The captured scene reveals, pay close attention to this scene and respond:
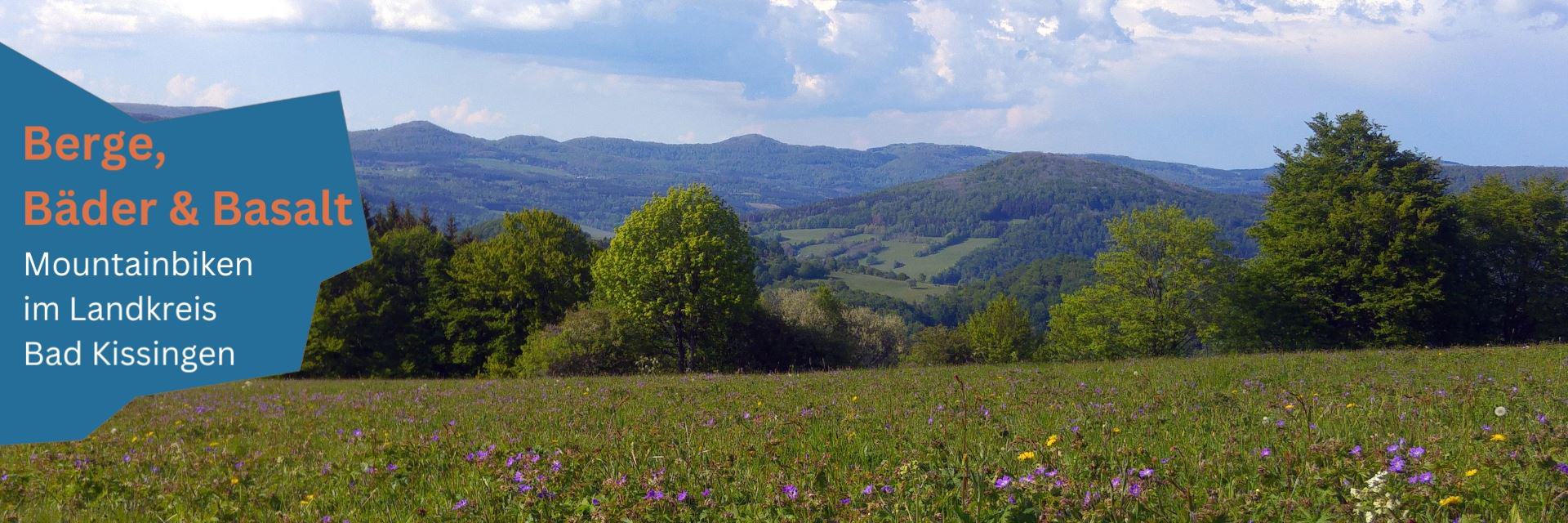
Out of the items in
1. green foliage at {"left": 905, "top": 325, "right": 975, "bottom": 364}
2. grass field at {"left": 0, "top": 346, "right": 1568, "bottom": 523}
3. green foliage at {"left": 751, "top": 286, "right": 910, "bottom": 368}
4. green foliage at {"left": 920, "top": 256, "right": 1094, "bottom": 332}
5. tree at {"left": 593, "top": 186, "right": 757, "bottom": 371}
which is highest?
grass field at {"left": 0, "top": 346, "right": 1568, "bottom": 523}

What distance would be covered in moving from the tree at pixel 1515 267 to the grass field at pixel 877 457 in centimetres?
4116

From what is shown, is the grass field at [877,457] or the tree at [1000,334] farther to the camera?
the tree at [1000,334]

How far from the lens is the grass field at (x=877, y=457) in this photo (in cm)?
372

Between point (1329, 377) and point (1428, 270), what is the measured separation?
127 ft

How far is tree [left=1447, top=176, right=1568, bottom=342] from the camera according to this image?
43.2m

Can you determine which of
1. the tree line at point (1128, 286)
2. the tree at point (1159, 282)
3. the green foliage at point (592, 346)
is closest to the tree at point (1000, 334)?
the tree line at point (1128, 286)

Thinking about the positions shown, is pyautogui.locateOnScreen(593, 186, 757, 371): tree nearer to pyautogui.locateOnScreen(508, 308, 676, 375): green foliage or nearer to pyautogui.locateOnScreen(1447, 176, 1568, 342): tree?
pyautogui.locateOnScreen(508, 308, 676, 375): green foliage

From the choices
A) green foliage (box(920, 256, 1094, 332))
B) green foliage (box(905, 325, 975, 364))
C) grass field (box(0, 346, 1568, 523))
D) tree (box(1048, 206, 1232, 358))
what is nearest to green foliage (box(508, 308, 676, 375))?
grass field (box(0, 346, 1568, 523))

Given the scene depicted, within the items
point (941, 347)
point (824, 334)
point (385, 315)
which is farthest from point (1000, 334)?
point (385, 315)

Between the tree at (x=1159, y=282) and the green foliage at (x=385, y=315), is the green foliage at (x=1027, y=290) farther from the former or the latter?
the green foliage at (x=385, y=315)

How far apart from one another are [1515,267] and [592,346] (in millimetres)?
47665

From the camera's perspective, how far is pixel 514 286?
5347 cm

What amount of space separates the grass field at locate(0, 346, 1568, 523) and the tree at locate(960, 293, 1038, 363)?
70206 millimetres

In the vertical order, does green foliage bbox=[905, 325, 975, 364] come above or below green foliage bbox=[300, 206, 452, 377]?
below
